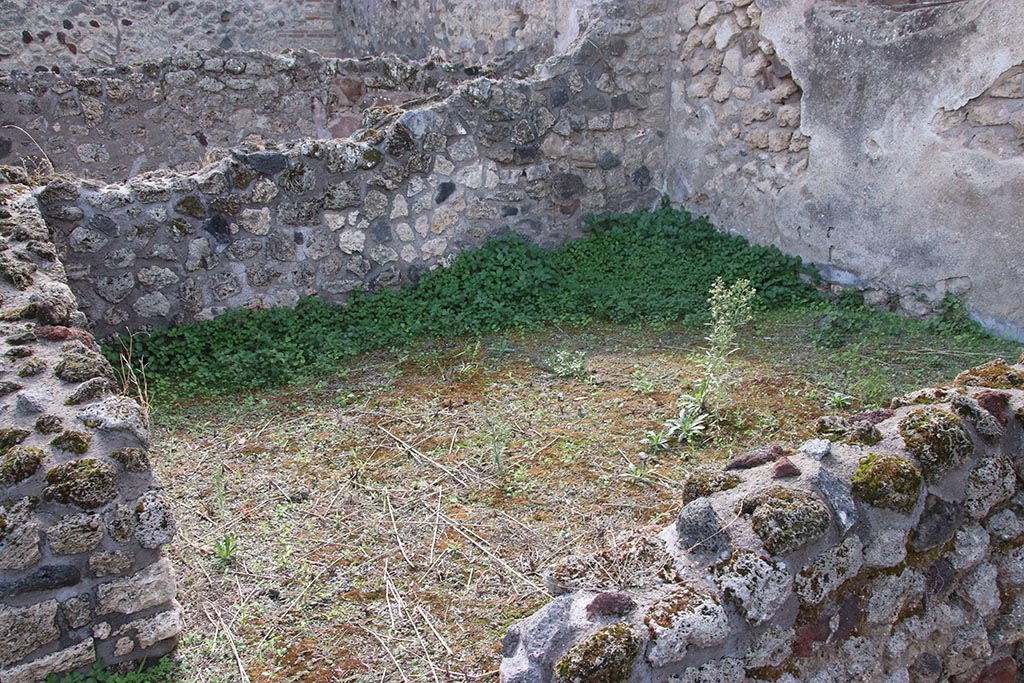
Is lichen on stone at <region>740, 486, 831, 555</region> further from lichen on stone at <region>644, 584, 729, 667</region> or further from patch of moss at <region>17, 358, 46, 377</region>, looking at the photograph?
patch of moss at <region>17, 358, 46, 377</region>

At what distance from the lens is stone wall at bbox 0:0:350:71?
9141mm

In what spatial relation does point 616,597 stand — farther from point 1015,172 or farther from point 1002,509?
point 1015,172

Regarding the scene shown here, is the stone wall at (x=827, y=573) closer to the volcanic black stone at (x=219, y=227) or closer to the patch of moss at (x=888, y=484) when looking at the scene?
the patch of moss at (x=888, y=484)

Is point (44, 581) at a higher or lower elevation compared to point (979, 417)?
lower

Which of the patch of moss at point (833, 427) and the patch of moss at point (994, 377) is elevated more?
the patch of moss at point (994, 377)

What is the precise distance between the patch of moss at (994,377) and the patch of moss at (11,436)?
3029mm

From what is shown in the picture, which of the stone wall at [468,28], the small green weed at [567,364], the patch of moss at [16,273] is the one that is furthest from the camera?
the stone wall at [468,28]

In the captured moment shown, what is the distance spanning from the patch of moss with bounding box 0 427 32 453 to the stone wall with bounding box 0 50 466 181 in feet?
15.2

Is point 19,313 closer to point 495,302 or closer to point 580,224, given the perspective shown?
point 495,302

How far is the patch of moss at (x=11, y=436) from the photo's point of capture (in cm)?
236

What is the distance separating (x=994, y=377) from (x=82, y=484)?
2.89 m

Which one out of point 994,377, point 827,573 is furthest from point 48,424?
point 994,377

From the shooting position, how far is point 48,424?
2.47m

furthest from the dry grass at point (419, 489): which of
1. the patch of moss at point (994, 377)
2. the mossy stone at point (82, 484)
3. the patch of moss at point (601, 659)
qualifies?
the patch of moss at point (994, 377)
